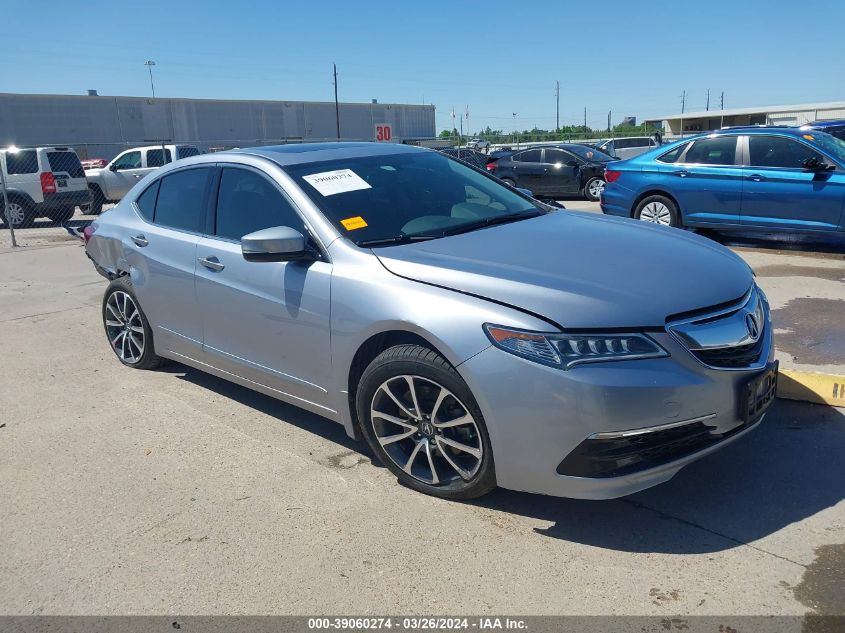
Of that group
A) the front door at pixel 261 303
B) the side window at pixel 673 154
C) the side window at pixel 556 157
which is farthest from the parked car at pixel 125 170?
the front door at pixel 261 303

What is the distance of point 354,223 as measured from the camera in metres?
3.79

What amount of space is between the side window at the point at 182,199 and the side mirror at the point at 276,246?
1065 mm

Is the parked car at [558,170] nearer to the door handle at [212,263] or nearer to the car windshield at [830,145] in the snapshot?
the car windshield at [830,145]

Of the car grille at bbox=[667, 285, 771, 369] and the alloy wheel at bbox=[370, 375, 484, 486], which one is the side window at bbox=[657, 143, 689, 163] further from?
the alloy wheel at bbox=[370, 375, 484, 486]

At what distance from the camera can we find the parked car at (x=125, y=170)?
19.1 m

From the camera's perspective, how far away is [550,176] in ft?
56.6

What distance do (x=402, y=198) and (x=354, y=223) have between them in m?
0.46

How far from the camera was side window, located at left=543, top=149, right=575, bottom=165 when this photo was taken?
1719 cm

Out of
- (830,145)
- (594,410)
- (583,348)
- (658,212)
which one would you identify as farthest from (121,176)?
(594,410)

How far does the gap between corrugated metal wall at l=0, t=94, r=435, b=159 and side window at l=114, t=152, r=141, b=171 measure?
13.8m

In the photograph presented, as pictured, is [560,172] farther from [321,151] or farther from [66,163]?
[321,151]

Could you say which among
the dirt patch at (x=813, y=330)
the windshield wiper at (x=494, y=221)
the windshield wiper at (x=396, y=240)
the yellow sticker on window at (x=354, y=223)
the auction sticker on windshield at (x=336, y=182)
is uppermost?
the auction sticker on windshield at (x=336, y=182)

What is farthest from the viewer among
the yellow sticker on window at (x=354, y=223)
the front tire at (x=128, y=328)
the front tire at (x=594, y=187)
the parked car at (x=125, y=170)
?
the parked car at (x=125, y=170)

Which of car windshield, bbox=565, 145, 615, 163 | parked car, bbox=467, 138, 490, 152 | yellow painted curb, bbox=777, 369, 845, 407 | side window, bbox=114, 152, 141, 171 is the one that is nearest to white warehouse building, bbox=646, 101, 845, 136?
parked car, bbox=467, 138, 490, 152
